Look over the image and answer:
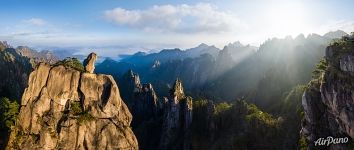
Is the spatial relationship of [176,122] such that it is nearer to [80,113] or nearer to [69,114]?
[80,113]

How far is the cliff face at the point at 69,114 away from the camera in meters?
124

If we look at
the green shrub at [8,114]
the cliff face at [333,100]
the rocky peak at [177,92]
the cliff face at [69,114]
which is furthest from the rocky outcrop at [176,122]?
the cliff face at [333,100]

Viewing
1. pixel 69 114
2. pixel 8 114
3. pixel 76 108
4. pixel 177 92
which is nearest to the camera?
pixel 69 114

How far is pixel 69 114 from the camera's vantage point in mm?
128375

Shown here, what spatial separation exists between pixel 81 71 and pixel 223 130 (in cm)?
6163

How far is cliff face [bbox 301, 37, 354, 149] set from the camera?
82.6m

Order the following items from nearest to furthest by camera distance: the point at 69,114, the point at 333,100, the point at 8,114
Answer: the point at 333,100 → the point at 69,114 → the point at 8,114

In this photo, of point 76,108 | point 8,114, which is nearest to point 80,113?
point 76,108

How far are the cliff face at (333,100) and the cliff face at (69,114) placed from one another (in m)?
58.8

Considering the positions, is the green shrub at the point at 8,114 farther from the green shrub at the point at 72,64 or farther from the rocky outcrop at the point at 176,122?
the rocky outcrop at the point at 176,122

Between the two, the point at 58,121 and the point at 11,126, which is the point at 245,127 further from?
the point at 11,126

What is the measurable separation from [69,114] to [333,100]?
7545 centimetres

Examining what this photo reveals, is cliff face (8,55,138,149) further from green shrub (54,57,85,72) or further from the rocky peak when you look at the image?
the rocky peak

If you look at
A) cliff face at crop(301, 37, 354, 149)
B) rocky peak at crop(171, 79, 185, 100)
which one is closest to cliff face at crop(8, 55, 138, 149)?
rocky peak at crop(171, 79, 185, 100)
